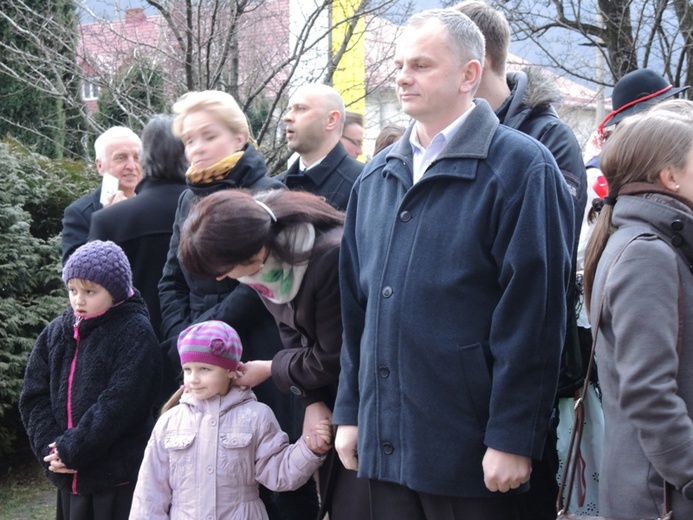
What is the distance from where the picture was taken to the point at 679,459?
2398 mm

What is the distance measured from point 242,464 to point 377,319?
115cm

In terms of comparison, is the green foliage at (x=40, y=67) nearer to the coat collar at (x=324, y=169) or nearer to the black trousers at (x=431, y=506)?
the coat collar at (x=324, y=169)

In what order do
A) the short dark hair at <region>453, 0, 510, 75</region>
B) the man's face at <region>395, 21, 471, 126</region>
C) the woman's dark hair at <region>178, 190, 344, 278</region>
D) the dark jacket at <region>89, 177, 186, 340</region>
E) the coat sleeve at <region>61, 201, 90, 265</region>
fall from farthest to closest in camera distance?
1. the coat sleeve at <region>61, 201, 90, 265</region>
2. the dark jacket at <region>89, 177, 186, 340</region>
3. the short dark hair at <region>453, 0, 510, 75</region>
4. the woman's dark hair at <region>178, 190, 344, 278</region>
5. the man's face at <region>395, 21, 471, 126</region>

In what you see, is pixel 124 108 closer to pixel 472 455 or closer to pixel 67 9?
pixel 67 9

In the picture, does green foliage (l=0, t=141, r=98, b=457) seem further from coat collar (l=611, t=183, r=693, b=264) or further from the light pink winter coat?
coat collar (l=611, t=183, r=693, b=264)

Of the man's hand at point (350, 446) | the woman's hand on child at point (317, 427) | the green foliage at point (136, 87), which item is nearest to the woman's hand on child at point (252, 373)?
the woman's hand on child at point (317, 427)

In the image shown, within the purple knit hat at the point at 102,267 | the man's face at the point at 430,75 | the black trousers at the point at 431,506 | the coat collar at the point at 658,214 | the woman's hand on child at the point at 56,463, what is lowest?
the woman's hand on child at the point at 56,463

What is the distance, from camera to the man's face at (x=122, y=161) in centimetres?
524

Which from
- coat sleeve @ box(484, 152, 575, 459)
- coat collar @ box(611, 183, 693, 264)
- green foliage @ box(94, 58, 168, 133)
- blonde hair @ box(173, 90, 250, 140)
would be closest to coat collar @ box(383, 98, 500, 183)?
coat sleeve @ box(484, 152, 575, 459)

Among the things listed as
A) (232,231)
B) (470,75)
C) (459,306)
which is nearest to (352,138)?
(232,231)

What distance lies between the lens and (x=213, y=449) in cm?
360

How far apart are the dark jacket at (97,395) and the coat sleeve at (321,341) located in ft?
3.03

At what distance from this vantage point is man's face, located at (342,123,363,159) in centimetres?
635

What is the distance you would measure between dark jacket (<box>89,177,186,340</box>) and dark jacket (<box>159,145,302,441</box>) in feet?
1.37
